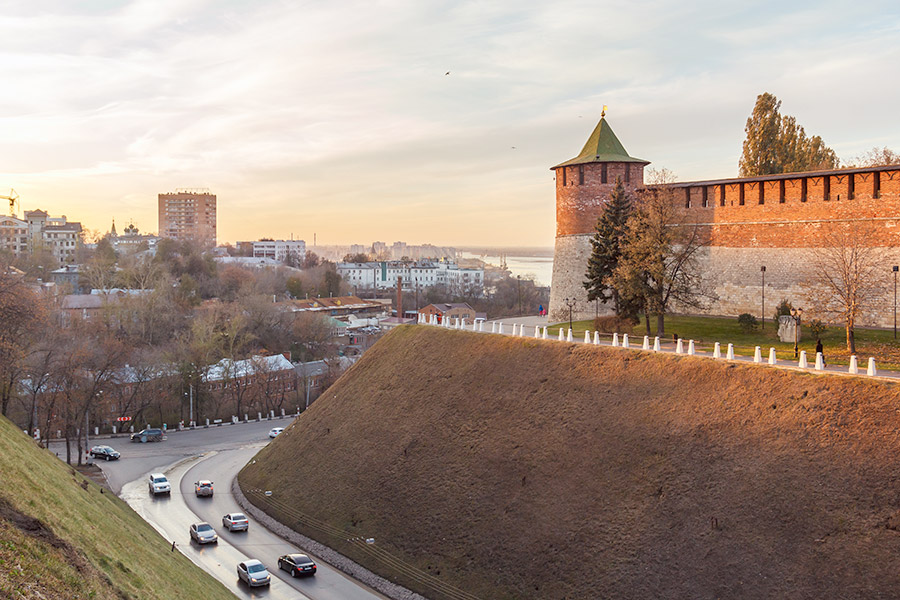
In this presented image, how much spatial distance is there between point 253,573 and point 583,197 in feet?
70.0

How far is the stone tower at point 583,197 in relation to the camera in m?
31.6

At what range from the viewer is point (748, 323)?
24.8 m

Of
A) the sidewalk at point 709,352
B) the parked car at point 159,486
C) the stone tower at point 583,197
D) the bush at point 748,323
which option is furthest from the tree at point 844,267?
the parked car at point 159,486

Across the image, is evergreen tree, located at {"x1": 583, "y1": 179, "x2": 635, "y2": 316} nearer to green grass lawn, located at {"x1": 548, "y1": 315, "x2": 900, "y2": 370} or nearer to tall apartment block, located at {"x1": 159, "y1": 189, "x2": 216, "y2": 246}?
green grass lawn, located at {"x1": 548, "y1": 315, "x2": 900, "y2": 370}

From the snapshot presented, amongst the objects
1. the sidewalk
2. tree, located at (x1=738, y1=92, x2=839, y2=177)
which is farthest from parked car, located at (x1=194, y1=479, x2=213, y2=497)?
tree, located at (x1=738, y1=92, x2=839, y2=177)

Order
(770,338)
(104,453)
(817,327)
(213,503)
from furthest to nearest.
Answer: (104,453) → (213,503) → (770,338) → (817,327)

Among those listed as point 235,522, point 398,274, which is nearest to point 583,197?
point 235,522

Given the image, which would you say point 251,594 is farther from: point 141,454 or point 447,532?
point 141,454

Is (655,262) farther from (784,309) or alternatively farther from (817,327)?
(817,327)

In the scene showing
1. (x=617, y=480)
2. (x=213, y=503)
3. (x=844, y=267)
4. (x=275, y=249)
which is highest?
(x=275, y=249)

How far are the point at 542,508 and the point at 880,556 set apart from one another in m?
7.38

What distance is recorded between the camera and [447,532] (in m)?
18.6

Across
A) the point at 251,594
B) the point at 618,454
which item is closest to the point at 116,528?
the point at 251,594

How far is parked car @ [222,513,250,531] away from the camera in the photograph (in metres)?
22.8
